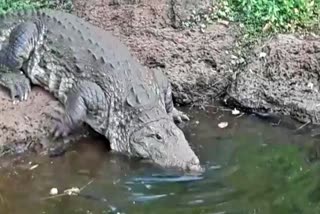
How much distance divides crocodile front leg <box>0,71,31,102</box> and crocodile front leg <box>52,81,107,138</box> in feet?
1.22

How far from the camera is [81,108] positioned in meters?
6.13

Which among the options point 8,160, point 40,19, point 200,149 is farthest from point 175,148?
point 40,19

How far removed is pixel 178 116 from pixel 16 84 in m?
1.32

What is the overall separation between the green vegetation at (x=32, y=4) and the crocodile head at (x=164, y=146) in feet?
6.55

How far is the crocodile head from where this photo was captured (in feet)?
18.6

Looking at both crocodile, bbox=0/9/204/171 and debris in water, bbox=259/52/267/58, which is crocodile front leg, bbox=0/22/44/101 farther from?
debris in water, bbox=259/52/267/58

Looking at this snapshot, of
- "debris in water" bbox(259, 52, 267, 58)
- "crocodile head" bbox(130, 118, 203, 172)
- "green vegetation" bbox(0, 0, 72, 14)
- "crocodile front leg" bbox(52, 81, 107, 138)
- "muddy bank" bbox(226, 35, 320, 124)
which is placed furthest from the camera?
"green vegetation" bbox(0, 0, 72, 14)

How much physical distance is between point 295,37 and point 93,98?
6.51ft

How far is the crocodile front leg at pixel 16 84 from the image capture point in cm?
630

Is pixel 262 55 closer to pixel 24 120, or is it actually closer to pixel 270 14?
pixel 270 14

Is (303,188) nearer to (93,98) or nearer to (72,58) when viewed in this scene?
(93,98)

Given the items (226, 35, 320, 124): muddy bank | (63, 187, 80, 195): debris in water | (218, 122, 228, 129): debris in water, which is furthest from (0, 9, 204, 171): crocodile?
(63, 187, 80, 195): debris in water

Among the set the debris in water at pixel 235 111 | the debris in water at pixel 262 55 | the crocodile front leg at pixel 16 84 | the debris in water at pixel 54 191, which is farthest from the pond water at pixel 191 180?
the debris in water at pixel 262 55

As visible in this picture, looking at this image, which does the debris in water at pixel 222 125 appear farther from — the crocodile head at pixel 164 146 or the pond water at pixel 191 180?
the crocodile head at pixel 164 146
